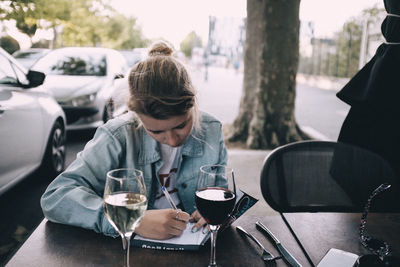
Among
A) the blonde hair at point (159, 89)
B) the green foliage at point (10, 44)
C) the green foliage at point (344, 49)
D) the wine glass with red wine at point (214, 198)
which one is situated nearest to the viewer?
the wine glass with red wine at point (214, 198)

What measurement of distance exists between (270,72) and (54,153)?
379cm

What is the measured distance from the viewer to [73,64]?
7.42 metres

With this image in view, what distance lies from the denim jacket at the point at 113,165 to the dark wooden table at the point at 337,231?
22.1 inches

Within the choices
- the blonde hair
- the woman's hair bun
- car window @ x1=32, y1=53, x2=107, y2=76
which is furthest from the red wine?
car window @ x1=32, y1=53, x2=107, y2=76

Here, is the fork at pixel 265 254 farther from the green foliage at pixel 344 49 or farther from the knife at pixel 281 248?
the green foliage at pixel 344 49

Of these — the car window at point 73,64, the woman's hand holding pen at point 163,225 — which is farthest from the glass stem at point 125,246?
the car window at point 73,64

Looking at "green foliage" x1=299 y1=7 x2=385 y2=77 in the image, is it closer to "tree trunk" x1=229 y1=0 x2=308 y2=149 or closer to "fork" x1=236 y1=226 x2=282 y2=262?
"tree trunk" x1=229 y1=0 x2=308 y2=149

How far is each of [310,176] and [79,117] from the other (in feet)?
18.0

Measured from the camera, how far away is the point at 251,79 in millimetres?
7113

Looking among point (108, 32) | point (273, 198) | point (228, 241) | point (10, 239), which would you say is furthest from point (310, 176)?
point (108, 32)

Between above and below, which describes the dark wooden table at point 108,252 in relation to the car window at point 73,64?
below

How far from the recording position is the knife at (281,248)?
1.16 meters

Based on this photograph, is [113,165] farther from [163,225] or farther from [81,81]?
[81,81]

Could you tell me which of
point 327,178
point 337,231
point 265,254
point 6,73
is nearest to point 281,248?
point 265,254
